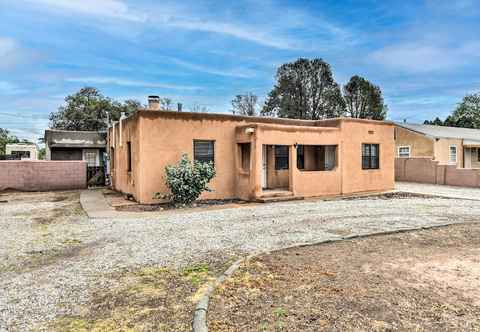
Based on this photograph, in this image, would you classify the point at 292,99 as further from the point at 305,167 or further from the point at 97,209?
the point at 97,209

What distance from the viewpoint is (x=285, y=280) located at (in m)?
5.02

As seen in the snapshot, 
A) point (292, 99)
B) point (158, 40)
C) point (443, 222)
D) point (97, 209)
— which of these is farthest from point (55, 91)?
Result: point (443, 222)

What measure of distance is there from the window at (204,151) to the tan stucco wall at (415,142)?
1844 cm

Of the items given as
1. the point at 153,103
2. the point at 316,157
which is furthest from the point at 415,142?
the point at 153,103

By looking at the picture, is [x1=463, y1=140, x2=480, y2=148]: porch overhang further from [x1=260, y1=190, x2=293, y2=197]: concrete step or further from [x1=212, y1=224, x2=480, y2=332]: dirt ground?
[x1=212, y1=224, x2=480, y2=332]: dirt ground

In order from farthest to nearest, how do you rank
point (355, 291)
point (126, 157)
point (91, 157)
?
point (91, 157) < point (126, 157) < point (355, 291)

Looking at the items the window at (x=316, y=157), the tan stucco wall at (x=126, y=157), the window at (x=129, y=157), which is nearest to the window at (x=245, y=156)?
the window at (x=316, y=157)

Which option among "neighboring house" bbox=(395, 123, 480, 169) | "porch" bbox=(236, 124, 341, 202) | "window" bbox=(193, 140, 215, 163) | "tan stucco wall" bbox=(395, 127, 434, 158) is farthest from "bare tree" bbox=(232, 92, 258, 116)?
"window" bbox=(193, 140, 215, 163)

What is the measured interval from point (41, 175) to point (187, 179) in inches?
379

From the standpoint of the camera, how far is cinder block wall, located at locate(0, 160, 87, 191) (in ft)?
56.3

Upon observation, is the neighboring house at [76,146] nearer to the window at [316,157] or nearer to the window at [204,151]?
the window at [204,151]

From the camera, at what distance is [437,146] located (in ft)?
83.7

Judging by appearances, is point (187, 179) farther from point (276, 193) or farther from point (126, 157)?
point (126, 157)

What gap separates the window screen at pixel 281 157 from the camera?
15.8 meters
